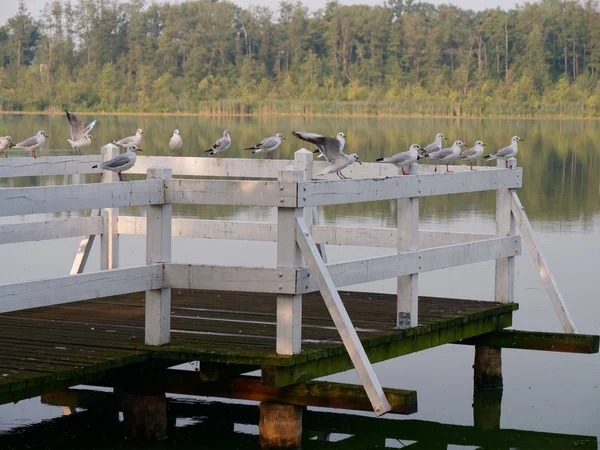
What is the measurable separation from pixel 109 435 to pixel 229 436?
0.79 metres

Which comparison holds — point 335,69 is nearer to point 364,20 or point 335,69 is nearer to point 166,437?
point 364,20

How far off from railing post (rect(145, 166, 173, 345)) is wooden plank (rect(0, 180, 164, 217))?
0.27 ft

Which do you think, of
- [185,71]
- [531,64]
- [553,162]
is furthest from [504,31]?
[553,162]

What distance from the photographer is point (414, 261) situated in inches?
348

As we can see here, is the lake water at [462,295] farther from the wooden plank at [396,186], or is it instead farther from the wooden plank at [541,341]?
the wooden plank at [396,186]

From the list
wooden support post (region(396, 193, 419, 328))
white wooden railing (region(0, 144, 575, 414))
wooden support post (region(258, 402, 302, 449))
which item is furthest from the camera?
wooden support post (region(396, 193, 419, 328))

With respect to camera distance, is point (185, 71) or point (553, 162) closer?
point (553, 162)

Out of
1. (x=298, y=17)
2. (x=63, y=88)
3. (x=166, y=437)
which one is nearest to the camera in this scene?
(x=166, y=437)

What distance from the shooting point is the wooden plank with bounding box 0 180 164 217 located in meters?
7.11

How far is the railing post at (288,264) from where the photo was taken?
7.66m

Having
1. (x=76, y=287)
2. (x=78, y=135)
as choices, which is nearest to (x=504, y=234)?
(x=76, y=287)

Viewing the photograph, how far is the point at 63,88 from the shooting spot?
319 ft

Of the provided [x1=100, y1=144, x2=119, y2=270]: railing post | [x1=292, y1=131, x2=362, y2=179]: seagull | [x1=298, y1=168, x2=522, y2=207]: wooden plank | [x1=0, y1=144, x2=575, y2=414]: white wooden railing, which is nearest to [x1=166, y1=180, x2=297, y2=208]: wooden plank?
[x1=0, y1=144, x2=575, y2=414]: white wooden railing

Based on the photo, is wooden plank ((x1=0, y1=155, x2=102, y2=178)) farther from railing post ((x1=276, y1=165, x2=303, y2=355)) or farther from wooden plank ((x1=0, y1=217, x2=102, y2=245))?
railing post ((x1=276, y1=165, x2=303, y2=355))
